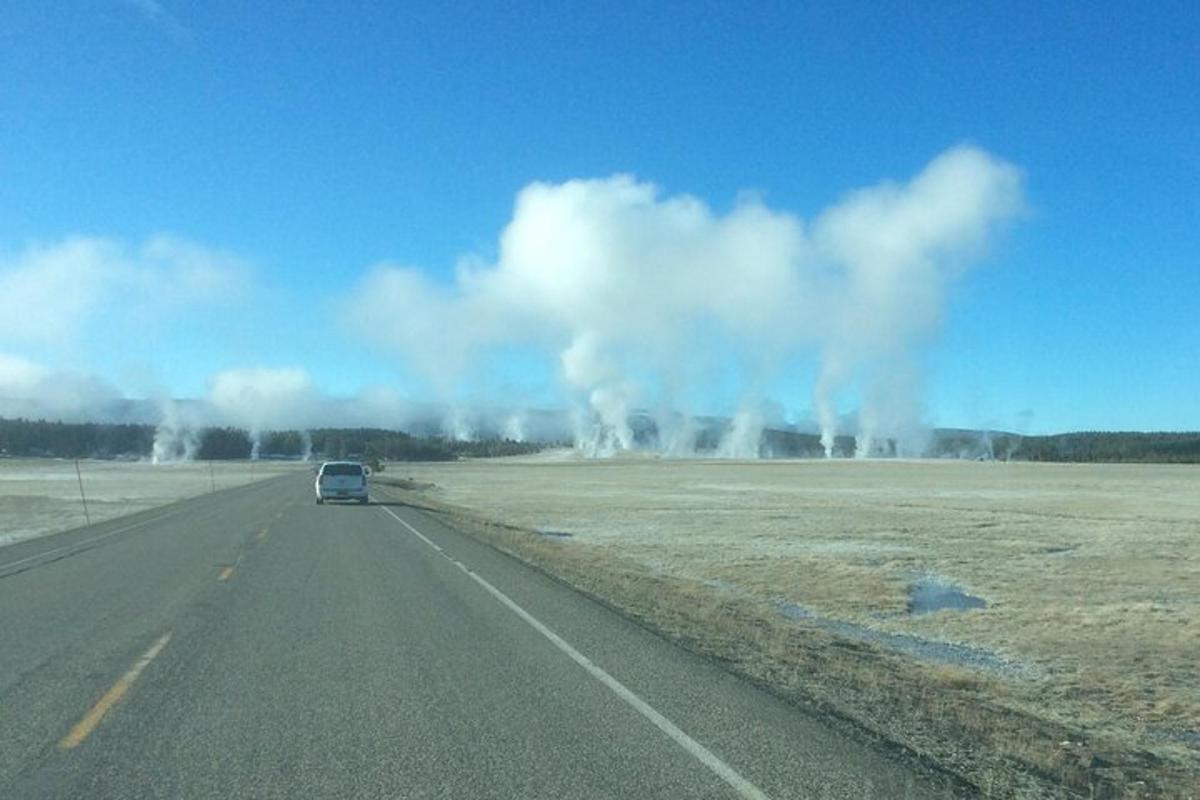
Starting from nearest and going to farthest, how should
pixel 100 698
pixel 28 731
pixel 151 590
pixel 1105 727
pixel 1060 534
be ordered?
pixel 28 731 < pixel 100 698 < pixel 1105 727 < pixel 151 590 < pixel 1060 534

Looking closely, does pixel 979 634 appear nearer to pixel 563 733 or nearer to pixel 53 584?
pixel 563 733

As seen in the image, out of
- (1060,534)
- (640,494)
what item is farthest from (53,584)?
(640,494)

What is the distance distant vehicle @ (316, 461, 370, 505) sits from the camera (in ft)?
156

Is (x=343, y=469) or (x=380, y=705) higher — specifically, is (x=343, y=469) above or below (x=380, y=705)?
above

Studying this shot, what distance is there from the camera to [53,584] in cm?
1805

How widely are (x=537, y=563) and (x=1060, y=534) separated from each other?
63.8ft

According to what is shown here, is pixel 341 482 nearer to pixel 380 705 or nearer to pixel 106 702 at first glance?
pixel 106 702

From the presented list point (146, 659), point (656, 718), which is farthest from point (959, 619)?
point (146, 659)

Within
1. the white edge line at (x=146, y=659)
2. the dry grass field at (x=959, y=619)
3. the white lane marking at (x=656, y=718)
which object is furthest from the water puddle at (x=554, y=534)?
the white edge line at (x=146, y=659)

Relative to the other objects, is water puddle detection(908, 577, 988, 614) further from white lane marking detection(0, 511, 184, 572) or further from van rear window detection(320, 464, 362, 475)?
van rear window detection(320, 464, 362, 475)

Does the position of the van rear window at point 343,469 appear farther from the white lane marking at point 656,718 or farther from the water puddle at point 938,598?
the white lane marking at point 656,718

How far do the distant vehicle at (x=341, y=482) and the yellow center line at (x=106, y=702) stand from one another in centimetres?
3640

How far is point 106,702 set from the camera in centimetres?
902

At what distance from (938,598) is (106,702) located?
15.3m
